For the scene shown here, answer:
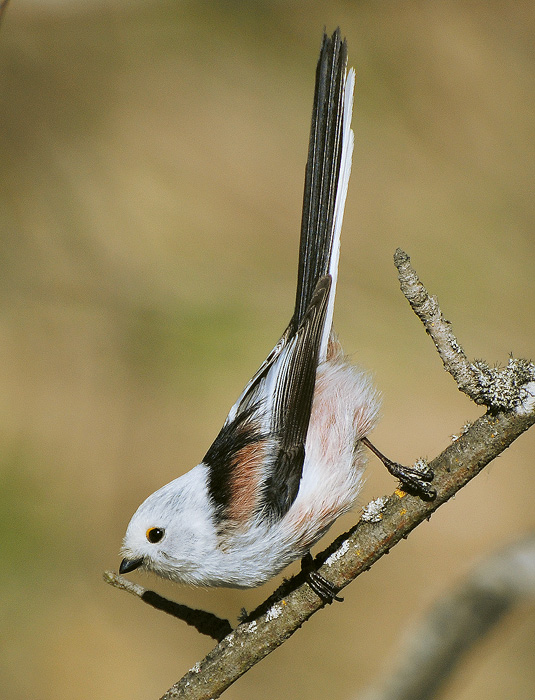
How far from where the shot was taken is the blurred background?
10.8 ft

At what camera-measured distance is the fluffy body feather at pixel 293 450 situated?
72.9 inches

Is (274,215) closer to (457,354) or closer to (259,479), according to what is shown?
(259,479)

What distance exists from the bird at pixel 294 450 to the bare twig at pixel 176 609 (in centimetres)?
17

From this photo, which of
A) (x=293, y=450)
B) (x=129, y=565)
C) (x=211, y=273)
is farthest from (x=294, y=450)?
(x=211, y=273)

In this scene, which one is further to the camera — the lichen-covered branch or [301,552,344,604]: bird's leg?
[301,552,344,604]: bird's leg

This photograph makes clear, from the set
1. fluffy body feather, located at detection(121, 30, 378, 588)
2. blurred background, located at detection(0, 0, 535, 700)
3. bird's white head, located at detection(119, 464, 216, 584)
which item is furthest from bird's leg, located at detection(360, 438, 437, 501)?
blurred background, located at detection(0, 0, 535, 700)

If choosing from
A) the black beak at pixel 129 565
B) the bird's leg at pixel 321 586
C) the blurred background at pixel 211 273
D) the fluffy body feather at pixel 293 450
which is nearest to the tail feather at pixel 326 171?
the fluffy body feather at pixel 293 450

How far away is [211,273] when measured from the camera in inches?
163

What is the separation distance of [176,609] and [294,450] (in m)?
0.62

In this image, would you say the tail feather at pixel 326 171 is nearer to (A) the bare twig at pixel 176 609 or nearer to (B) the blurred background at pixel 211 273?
→ (A) the bare twig at pixel 176 609

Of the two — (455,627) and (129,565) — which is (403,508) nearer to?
(455,627)

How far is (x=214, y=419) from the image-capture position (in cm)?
381

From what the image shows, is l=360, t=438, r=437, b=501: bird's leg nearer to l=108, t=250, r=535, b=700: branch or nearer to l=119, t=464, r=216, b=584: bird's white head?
l=108, t=250, r=535, b=700: branch

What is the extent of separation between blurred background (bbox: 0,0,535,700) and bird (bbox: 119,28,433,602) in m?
1.34
